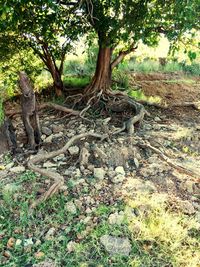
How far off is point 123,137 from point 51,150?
0.91 metres

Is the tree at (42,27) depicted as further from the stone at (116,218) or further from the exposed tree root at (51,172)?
the stone at (116,218)

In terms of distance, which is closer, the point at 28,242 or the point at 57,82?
the point at 28,242

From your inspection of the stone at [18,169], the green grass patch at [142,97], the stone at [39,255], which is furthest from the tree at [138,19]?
the stone at [39,255]

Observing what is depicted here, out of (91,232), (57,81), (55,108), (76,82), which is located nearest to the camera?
(91,232)

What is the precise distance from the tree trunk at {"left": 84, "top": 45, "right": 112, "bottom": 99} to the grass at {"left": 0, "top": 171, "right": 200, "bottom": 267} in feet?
8.33

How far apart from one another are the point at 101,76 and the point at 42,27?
4.16 ft

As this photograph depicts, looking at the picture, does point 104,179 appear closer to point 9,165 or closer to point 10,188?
point 10,188

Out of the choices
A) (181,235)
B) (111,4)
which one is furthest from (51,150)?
(111,4)

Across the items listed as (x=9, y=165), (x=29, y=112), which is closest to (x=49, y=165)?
(x=9, y=165)

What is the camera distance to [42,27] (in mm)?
4699

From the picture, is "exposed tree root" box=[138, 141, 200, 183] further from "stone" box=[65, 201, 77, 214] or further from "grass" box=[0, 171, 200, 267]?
"stone" box=[65, 201, 77, 214]

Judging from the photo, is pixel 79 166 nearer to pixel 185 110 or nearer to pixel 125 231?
pixel 125 231

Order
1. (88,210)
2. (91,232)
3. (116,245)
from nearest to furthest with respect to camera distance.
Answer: (116,245)
(91,232)
(88,210)

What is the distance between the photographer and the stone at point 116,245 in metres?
2.56
